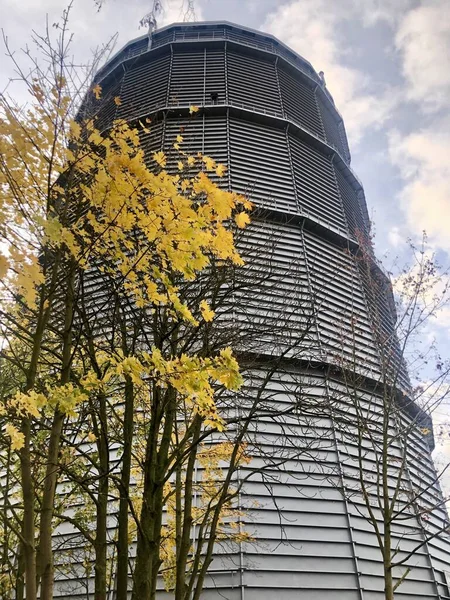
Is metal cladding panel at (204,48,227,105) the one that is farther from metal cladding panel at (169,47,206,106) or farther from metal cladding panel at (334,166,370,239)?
metal cladding panel at (334,166,370,239)

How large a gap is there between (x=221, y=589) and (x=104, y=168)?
711 cm

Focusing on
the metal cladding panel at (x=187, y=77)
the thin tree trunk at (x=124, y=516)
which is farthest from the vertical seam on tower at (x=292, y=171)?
the thin tree trunk at (x=124, y=516)

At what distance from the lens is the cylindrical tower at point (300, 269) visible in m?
7.65

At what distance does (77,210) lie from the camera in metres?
3.77

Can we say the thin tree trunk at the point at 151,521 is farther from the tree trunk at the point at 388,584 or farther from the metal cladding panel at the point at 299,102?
→ the metal cladding panel at the point at 299,102

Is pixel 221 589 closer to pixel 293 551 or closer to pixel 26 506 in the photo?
pixel 293 551

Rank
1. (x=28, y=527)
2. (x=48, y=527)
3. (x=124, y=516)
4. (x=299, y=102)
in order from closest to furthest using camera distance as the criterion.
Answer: (x=28, y=527) < (x=48, y=527) < (x=124, y=516) < (x=299, y=102)

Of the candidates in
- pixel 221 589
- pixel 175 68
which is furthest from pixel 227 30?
pixel 221 589

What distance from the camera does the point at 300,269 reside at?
12320 mm

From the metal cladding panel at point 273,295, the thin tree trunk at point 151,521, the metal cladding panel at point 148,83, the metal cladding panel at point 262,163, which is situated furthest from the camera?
the metal cladding panel at point 148,83

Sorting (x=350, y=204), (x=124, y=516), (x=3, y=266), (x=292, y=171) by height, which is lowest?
(x=124, y=516)

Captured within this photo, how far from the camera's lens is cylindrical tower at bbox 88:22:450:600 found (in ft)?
25.1

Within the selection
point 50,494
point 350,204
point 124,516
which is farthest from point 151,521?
point 350,204

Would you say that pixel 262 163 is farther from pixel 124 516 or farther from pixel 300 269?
pixel 124 516
